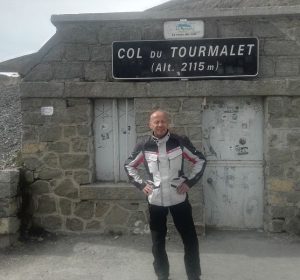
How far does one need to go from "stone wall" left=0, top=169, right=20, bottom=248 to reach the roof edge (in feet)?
7.67

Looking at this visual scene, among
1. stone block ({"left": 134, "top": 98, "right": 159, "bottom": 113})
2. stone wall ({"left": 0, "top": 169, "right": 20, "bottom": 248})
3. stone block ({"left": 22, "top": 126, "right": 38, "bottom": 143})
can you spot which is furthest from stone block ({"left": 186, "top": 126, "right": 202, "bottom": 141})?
stone wall ({"left": 0, "top": 169, "right": 20, "bottom": 248})

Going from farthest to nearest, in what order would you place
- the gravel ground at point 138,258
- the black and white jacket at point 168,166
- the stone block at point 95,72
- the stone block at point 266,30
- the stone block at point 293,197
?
the stone block at point 95,72 < the stone block at point 293,197 < the stone block at point 266,30 < the gravel ground at point 138,258 < the black and white jacket at point 168,166

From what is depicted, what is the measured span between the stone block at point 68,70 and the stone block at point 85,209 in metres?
1.87

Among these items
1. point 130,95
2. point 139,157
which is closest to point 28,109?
point 130,95

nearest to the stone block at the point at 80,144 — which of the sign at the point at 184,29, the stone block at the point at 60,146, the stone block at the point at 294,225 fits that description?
the stone block at the point at 60,146

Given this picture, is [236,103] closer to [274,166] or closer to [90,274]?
[274,166]

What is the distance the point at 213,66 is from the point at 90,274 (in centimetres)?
327

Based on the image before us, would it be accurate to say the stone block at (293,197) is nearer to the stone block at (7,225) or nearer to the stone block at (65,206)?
the stone block at (65,206)

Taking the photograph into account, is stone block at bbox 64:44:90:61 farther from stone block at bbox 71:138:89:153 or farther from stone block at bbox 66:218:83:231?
stone block at bbox 66:218:83:231

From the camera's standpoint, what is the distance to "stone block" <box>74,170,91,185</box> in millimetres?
6531

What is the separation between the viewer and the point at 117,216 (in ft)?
21.4

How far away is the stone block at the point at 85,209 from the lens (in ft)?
21.5

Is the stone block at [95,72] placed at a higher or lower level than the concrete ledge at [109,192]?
higher

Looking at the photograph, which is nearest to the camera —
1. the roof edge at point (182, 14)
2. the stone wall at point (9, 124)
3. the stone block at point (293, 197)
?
the roof edge at point (182, 14)
